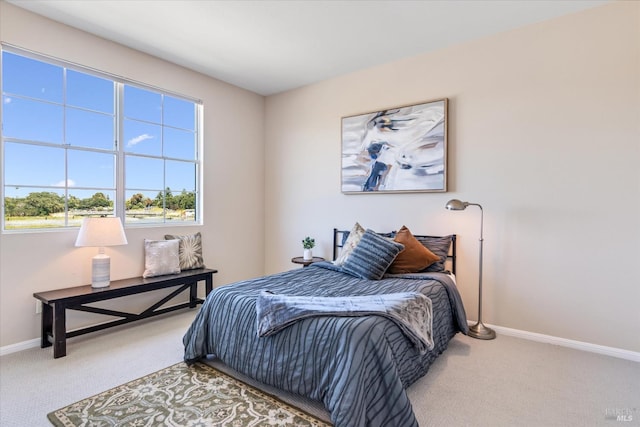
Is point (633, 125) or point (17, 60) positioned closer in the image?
point (633, 125)

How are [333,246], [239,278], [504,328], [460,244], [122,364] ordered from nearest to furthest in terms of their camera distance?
[122,364] → [504,328] → [460,244] → [333,246] → [239,278]

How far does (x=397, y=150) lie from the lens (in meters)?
3.73

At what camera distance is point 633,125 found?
8.62 ft

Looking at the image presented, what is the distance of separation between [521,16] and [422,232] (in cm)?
212

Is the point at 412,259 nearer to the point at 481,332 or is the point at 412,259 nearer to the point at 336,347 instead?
the point at 481,332

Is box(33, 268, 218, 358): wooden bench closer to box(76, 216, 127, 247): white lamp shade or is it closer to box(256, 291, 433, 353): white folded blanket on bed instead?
box(76, 216, 127, 247): white lamp shade

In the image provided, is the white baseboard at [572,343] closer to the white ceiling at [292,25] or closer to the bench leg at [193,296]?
the white ceiling at [292,25]

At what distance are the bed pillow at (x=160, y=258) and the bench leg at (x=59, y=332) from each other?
2.83 ft

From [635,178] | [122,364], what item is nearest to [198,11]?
[122,364]

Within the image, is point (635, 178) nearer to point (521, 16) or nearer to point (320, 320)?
point (521, 16)

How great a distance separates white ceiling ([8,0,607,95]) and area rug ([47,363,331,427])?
9.35ft

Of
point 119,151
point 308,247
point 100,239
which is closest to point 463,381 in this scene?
point 308,247

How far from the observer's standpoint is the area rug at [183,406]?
1.86 metres

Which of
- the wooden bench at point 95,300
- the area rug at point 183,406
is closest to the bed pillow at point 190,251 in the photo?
the wooden bench at point 95,300
